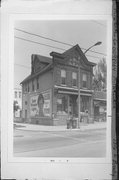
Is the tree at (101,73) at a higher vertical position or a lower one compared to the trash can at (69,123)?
higher

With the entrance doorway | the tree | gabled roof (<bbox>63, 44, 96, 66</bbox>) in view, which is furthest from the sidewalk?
gabled roof (<bbox>63, 44, 96, 66</bbox>)

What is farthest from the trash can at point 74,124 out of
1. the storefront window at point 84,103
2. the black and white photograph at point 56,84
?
the storefront window at point 84,103

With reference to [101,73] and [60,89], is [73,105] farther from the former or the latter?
[101,73]

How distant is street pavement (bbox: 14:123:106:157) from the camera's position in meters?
1.88

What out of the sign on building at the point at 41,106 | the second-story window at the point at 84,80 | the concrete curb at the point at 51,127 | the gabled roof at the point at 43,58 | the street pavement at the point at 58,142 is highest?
the gabled roof at the point at 43,58

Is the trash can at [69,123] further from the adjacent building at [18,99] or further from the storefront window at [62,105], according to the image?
the adjacent building at [18,99]

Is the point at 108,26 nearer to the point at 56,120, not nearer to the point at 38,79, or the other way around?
the point at 38,79

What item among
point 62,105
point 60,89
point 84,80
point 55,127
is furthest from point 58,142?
point 84,80

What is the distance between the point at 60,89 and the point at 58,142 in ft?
1.33

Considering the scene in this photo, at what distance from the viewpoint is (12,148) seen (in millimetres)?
1886

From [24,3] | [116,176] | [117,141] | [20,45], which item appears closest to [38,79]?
[20,45]

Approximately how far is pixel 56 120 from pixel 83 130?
0.22m

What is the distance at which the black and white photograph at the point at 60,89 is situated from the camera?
1.88m

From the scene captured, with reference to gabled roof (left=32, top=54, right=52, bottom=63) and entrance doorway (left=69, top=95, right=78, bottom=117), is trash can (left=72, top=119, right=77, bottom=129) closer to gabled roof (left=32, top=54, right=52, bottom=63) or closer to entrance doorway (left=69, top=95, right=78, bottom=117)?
entrance doorway (left=69, top=95, right=78, bottom=117)
